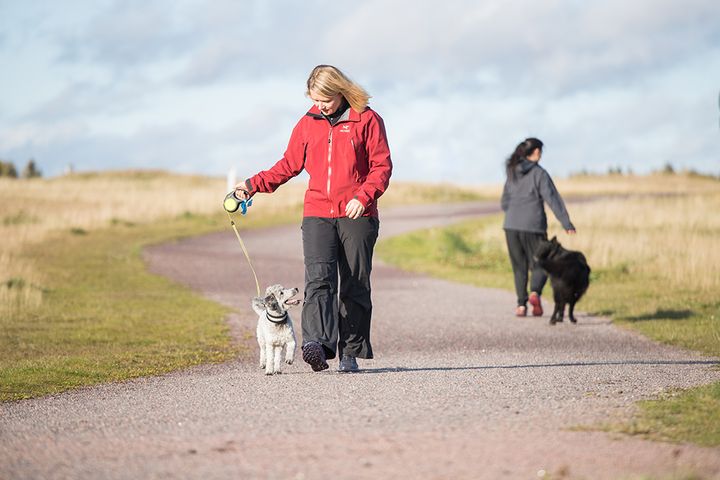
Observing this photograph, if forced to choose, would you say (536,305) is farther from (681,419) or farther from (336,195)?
(681,419)

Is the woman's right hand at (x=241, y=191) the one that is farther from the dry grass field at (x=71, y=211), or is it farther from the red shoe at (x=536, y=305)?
the dry grass field at (x=71, y=211)

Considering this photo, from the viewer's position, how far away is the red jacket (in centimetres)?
815

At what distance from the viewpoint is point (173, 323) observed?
1412 cm

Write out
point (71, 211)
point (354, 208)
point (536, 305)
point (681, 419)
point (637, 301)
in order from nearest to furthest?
point (681, 419), point (354, 208), point (536, 305), point (637, 301), point (71, 211)

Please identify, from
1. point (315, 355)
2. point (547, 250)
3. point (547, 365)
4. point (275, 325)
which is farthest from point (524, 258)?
point (315, 355)

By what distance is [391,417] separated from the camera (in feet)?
21.4

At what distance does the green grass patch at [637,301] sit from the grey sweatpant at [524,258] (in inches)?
Answer: 47.1

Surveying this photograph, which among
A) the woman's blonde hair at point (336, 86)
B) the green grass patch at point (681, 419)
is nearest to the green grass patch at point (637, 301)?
the green grass patch at point (681, 419)

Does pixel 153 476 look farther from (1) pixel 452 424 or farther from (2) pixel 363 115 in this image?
(2) pixel 363 115

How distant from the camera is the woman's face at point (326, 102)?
8.07 meters

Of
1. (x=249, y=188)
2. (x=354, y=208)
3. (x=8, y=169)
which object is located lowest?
(x=354, y=208)

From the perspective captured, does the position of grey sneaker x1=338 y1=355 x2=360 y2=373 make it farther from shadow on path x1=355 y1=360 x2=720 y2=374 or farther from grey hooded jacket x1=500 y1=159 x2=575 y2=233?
grey hooded jacket x1=500 y1=159 x2=575 y2=233

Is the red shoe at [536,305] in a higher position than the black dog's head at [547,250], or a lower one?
lower

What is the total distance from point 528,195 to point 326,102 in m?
6.70
